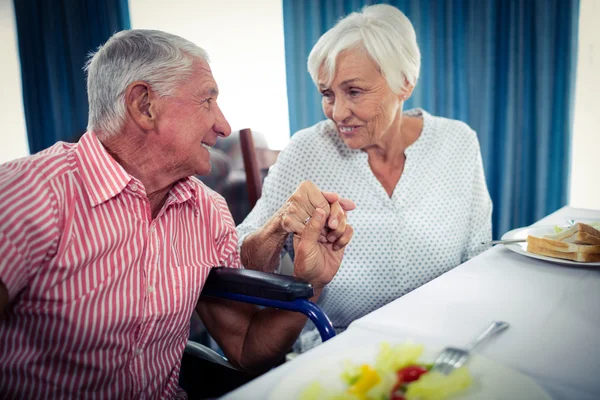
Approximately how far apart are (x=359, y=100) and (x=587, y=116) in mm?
2144

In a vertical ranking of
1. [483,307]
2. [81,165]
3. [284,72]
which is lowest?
[483,307]

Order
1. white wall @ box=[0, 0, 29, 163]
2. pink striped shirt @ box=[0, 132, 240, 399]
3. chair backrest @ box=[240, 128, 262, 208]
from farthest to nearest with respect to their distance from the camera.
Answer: white wall @ box=[0, 0, 29, 163]
chair backrest @ box=[240, 128, 262, 208]
pink striped shirt @ box=[0, 132, 240, 399]

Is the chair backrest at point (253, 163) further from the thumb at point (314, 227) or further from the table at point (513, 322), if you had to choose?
the table at point (513, 322)

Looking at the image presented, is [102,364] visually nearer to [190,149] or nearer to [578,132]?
[190,149]

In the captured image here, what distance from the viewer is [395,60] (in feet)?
5.29

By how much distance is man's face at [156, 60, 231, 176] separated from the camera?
1080 mm

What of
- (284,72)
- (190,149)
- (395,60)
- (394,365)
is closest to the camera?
(394,365)

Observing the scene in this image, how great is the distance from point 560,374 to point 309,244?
0.66m

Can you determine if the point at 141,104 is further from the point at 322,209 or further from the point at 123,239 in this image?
the point at 322,209

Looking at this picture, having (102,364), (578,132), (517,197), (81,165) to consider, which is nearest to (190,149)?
(81,165)

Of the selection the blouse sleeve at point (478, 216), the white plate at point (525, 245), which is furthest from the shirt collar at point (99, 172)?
the blouse sleeve at point (478, 216)

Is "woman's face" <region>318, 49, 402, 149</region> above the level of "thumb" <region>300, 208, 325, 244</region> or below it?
above

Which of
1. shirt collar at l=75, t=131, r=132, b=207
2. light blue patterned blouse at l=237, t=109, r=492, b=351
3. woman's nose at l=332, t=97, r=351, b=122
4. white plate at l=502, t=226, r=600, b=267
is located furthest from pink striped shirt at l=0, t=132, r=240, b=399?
white plate at l=502, t=226, r=600, b=267

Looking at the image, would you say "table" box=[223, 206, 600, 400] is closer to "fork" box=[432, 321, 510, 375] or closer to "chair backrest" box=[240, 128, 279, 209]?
"fork" box=[432, 321, 510, 375]
